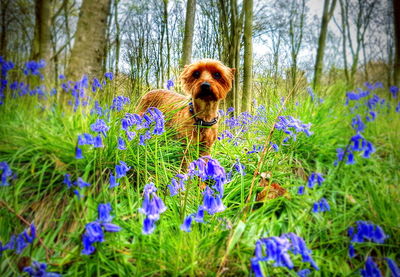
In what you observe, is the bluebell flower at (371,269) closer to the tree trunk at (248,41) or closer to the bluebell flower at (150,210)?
the bluebell flower at (150,210)

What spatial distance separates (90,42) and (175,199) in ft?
7.61

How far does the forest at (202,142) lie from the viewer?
4.54 feet

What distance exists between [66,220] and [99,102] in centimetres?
134

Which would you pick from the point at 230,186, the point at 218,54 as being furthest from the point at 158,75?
the point at 230,186

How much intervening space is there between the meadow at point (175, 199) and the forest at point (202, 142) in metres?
0.01

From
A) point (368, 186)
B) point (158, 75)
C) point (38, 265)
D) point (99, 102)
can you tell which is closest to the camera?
point (38, 265)

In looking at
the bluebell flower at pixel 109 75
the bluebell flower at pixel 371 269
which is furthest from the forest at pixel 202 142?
the bluebell flower at pixel 109 75

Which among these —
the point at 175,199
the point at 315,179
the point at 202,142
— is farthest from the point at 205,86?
the point at 315,179

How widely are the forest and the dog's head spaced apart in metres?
0.02

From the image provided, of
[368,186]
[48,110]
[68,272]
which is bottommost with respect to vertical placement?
[68,272]

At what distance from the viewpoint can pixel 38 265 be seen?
112 cm

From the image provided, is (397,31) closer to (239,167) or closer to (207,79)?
(207,79)

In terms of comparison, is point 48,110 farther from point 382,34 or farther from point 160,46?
point 382,34

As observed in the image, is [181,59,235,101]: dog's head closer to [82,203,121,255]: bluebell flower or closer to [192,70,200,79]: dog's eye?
[192,70,200,79]: dog's eye
